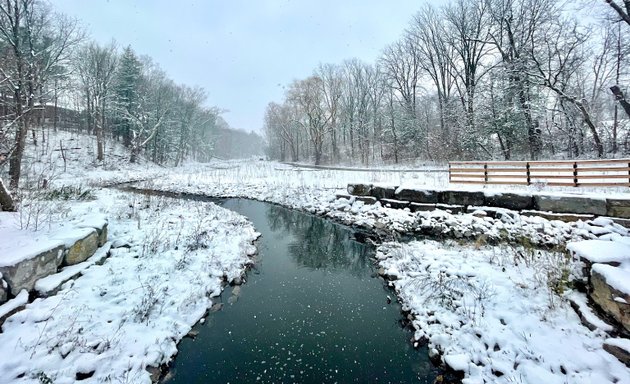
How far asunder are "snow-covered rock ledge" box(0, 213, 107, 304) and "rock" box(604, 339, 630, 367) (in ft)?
25.0

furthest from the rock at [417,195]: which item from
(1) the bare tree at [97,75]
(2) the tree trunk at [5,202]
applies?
(1) the bare tree at [97,75]

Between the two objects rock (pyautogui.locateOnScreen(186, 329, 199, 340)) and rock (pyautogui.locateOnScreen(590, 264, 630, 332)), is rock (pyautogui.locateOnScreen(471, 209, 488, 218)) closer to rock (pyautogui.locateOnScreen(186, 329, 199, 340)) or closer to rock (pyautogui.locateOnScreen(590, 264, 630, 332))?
rock (pyautogui.locateOnScreen(590, 264, 630, 332))

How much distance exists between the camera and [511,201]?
8.42m

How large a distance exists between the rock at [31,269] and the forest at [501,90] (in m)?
22.2

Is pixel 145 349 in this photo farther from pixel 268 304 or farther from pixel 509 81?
pixel 509 81

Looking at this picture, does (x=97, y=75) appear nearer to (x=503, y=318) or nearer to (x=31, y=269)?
(x=31, y=269)

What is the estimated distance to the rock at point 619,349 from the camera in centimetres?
292

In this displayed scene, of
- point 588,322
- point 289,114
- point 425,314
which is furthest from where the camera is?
point 289,114

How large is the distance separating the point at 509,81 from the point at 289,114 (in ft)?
105

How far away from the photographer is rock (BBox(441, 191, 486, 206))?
9.01 m

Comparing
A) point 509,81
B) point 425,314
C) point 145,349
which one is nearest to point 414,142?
point 509,81

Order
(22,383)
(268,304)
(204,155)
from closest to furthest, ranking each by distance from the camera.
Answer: (22,383)
(268,304)
(204,155)

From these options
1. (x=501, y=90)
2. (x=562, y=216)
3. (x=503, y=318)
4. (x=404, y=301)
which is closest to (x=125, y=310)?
(x=404, y=301)

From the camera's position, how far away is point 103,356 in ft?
10.9
